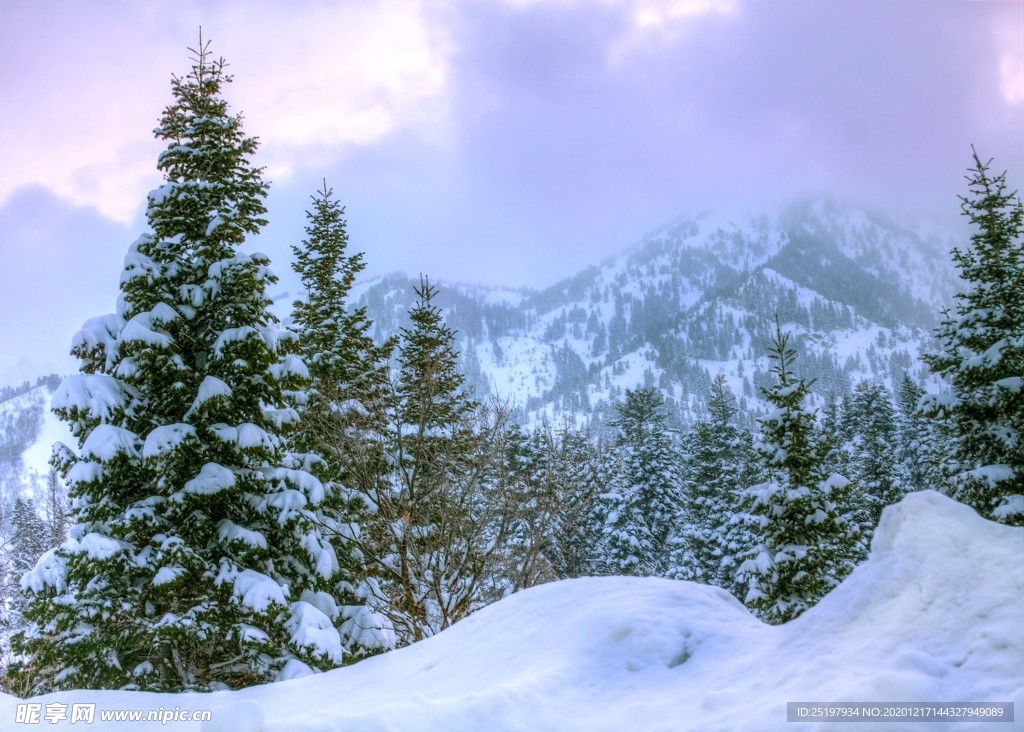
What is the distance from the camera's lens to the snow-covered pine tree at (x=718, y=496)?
2984 centimetres

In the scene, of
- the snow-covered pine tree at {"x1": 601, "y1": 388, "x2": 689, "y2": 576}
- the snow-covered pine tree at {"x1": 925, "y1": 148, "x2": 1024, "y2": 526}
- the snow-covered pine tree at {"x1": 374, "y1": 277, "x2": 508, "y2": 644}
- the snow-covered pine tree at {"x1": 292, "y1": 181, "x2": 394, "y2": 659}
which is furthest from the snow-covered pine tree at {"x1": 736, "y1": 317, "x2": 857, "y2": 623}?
the snow-covered pine tree at {"x1": 601, "y1": 388, "x2": 689, "y2": 576}

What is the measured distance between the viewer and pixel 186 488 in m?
10.4

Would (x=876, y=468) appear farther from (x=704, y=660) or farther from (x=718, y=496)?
(x=704, y=660)

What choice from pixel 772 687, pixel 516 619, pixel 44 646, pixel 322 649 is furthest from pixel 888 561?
pixel 44 646

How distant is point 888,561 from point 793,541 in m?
12.5

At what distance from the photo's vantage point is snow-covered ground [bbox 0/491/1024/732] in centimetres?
392

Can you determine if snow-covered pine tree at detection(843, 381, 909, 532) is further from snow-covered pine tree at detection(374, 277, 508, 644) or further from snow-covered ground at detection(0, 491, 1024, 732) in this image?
snow-covered ground at detection(0, 491, 1024, 732)

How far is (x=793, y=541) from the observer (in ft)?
54.5

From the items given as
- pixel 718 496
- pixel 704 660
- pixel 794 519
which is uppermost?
pixel 718 496

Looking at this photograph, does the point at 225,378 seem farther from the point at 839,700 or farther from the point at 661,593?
the point at 839,700

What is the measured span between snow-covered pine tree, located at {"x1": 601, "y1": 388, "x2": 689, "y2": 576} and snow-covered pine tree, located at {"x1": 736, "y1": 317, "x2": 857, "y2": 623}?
43.7 feet

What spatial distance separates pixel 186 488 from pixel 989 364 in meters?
17.4

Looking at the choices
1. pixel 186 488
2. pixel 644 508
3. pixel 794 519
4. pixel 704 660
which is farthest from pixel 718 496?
pixel 704 660

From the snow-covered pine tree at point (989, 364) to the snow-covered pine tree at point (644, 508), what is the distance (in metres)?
16.2
